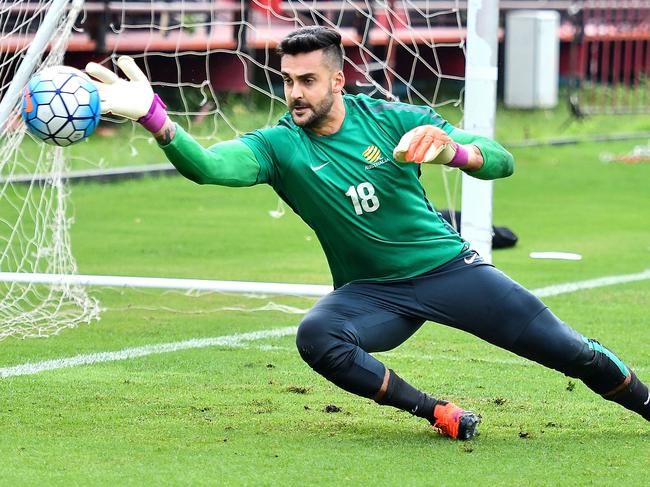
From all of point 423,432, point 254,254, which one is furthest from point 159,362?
point 254,254

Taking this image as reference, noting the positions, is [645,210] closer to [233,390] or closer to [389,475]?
[233,390]

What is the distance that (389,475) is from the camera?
5141 mm

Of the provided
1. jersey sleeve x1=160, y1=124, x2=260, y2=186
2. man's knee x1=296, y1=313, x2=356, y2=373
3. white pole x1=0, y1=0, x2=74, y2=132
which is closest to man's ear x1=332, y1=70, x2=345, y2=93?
jersey sleeve x1=160, y1=124, x2=260, y2=186

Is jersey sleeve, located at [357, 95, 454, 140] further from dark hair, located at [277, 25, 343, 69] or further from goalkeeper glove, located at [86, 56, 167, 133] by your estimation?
goalkeeper glove, located at [86, 56, 167, 133]

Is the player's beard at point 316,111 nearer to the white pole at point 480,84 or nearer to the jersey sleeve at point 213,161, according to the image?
the jersey sleeve at point 213,161

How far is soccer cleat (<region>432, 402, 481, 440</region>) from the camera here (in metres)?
5.69

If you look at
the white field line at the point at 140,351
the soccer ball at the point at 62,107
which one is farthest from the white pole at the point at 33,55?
the soccer ball at the point at 62,107

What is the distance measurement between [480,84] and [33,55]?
8.19 ft

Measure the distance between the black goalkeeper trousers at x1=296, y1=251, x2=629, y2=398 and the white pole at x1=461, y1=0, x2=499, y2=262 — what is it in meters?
2.08

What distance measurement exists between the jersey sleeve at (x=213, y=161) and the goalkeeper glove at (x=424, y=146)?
65cm

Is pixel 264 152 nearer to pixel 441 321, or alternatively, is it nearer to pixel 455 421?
pixel 441 321

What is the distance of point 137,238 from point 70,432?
20.4 ft

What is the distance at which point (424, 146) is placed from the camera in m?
5.24

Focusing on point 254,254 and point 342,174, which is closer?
point 342,174
